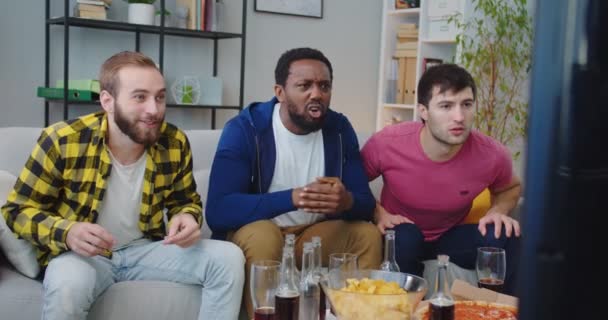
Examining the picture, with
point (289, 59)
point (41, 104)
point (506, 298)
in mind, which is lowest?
point (506, 298)

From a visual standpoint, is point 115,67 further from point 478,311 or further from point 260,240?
point 478,311

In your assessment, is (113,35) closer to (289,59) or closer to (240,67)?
(240,67)

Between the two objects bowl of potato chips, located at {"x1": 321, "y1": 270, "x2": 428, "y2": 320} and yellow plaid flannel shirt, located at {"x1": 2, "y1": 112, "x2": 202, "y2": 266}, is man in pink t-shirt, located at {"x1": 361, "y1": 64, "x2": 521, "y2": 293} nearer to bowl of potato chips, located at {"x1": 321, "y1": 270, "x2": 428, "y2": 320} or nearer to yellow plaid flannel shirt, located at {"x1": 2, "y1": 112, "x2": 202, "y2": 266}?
yellow plaid flannel shirt, located at {"x1": 2, "y1": 112, "x2": 202, "y2": 266}

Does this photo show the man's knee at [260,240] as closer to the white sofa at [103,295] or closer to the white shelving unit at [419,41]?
the white sofa at [103,295]

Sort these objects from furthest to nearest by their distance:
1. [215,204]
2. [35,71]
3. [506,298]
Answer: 1. [35,71]
2. [215,204]
3. [506,298]

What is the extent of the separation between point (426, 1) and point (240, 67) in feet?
4.43

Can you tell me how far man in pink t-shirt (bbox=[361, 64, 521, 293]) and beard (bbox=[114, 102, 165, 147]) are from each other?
865 mm

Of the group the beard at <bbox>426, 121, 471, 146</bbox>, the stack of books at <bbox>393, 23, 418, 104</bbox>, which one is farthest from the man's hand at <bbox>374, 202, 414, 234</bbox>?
the stack of books at <bbox>393, 23, 418, 104</bbox>

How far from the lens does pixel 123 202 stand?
2.15 metres

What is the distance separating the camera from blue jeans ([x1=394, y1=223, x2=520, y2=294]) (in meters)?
2.47

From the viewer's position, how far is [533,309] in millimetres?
228

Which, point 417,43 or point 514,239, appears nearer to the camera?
point 514,239

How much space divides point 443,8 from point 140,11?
78.0 inches

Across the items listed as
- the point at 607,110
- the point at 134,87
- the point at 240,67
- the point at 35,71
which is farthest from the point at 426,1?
the point at 607,110
